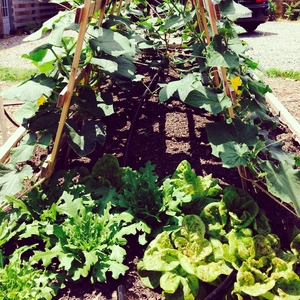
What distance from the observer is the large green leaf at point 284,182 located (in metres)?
1.57

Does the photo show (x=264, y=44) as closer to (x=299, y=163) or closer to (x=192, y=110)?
(x=192, y=110)

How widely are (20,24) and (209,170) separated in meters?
10.4

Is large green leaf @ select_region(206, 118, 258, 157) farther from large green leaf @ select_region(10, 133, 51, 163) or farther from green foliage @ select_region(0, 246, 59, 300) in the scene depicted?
green foliage @ select_region(0, 246, 59, 300)

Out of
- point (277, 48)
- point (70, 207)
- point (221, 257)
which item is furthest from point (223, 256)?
point (277, 48)

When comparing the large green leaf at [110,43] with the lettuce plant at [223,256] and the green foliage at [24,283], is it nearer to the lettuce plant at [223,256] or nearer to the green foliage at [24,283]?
the lettuce plant at [223,256]

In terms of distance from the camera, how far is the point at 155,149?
2514 mm

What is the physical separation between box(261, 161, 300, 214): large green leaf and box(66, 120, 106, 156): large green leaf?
87cm

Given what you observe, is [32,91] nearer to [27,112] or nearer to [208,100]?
[27,112]

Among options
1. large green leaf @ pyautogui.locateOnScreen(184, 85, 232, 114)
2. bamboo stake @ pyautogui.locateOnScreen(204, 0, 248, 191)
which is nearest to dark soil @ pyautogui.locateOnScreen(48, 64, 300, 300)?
bamboo stake @ pyautogui.locateOnScreen(204, 0, 248, 191)

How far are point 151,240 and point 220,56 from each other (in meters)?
0.96

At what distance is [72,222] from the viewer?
1.69 metres

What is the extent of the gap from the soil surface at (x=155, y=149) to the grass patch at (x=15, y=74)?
2465 mm

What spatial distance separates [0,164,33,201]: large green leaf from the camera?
1.79 meters

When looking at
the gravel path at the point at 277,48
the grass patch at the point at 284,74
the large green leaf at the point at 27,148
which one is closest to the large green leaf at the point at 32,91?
the large green leaf at the point at 27,148
